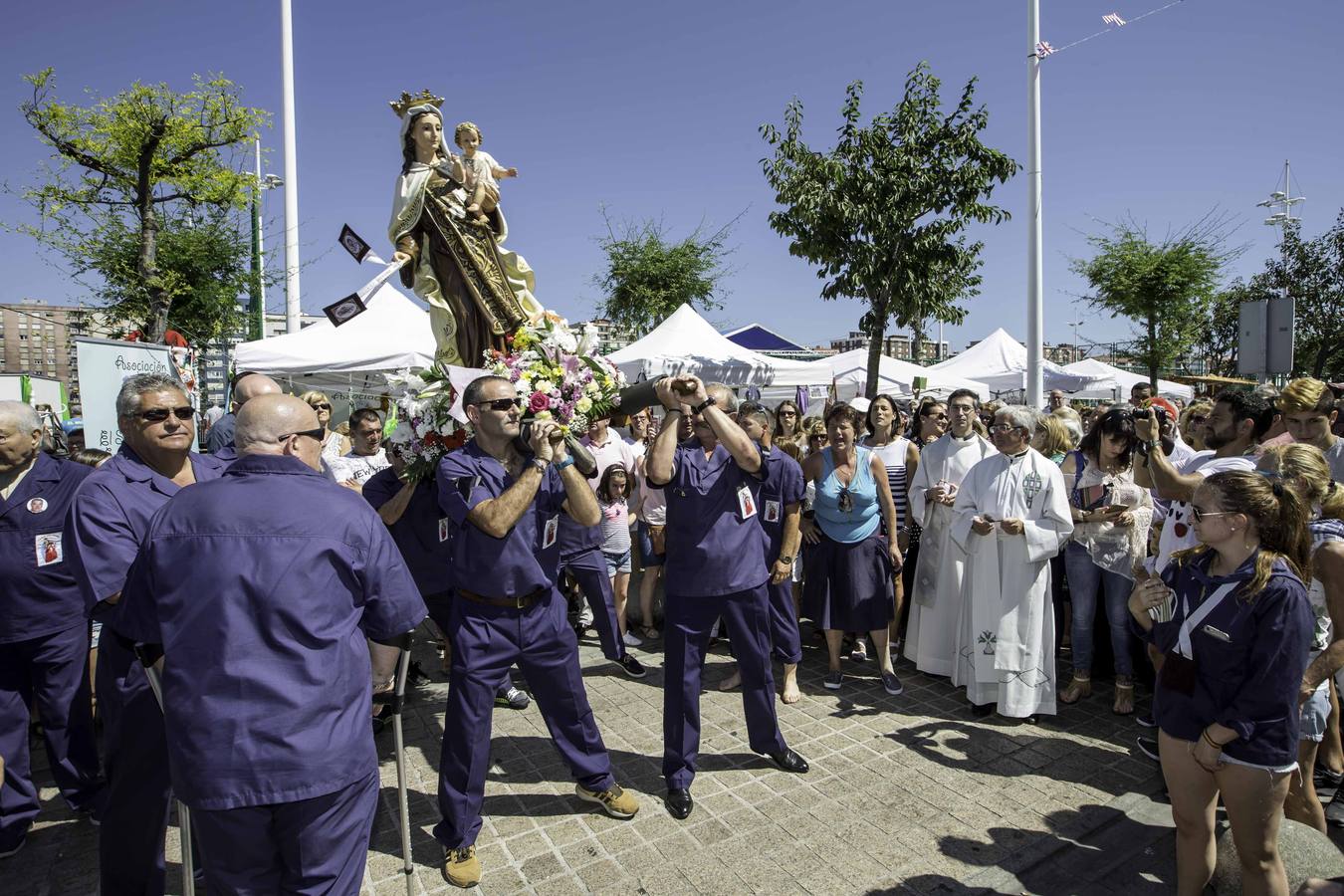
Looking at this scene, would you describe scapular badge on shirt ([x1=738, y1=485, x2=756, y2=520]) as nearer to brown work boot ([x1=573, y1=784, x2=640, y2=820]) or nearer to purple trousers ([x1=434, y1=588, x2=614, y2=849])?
purple trousers ([x1=434, y1=588, x2=614, y2=849])

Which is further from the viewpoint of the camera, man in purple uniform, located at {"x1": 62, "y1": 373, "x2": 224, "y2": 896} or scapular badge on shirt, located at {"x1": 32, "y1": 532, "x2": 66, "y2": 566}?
scapular badge on shirt, located at {"x1": 32, "y1": 532, "x2": 66, "y2": 566}

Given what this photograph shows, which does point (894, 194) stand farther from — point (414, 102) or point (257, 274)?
point (257, 274)

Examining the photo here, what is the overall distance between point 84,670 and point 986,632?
514cm

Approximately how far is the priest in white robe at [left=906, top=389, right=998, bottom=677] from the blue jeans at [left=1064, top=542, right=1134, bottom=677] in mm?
732

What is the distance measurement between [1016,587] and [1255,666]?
2.37m

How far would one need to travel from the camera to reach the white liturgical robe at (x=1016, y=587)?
489 centimetres

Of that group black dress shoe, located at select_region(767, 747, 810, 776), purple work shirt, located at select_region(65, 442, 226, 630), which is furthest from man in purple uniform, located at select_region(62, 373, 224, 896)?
black dress shoe, located at select_region(767, 747, 810, 776)

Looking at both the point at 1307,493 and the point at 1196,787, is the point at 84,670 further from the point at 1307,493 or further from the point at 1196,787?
the point at 1307,493

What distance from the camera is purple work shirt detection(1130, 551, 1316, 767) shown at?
259 centimetres

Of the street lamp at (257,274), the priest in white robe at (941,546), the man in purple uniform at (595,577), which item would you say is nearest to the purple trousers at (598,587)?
the man in purple uniform at (595,577)

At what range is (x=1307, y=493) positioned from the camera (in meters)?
3.25

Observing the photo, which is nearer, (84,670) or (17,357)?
(84,670)

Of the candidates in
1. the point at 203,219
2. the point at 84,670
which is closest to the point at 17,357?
the point at 203,219

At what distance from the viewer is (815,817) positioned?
3.78 m
